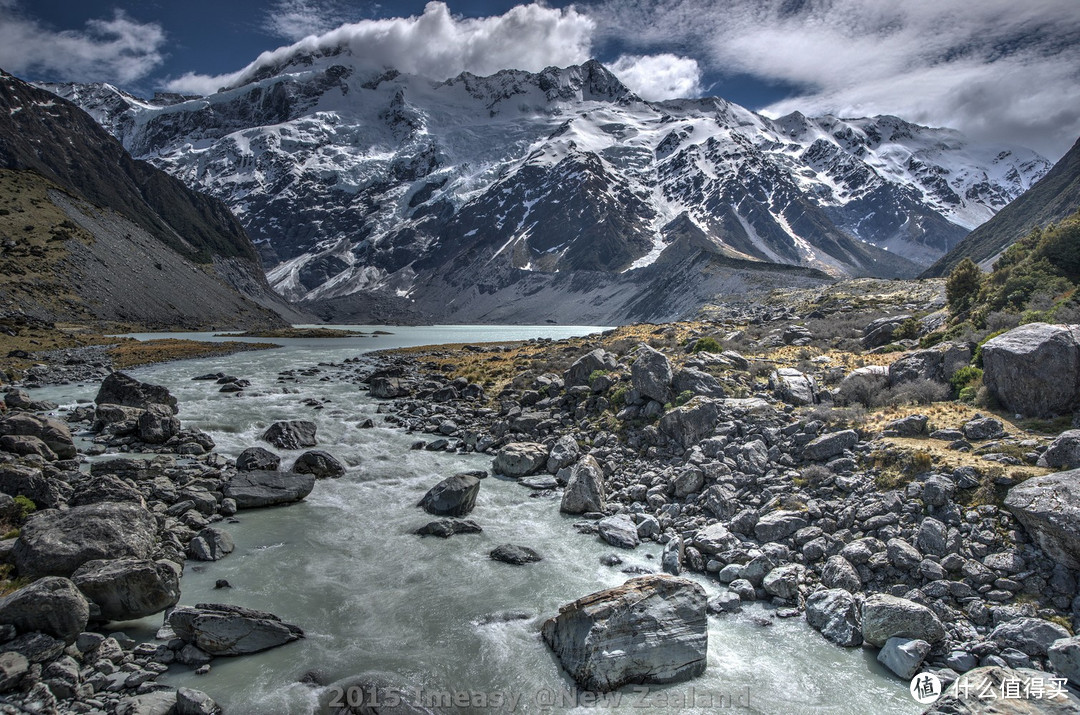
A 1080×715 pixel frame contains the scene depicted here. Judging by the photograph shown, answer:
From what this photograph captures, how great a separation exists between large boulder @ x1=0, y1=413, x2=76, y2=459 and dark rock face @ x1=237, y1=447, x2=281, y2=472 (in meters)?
6.72

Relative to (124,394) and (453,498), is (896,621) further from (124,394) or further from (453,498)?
(124,394)

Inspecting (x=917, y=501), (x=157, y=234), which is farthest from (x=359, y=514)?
(x=157, y=234)

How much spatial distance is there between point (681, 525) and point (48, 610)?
17.1 meters

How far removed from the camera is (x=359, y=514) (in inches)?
845

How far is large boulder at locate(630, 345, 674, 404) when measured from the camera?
94.3ft

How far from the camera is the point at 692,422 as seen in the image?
24719 mm

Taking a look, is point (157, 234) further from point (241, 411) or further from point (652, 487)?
point (652, 487)

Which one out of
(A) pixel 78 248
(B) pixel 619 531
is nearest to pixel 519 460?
(B) pixel 619 531

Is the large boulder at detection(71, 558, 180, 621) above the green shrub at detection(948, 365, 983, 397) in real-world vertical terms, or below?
below

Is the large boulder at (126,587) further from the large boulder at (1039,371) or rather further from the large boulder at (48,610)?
the large boulder at (1039,371)

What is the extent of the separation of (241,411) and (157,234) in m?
195

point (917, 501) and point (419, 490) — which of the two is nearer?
point (917, 501)

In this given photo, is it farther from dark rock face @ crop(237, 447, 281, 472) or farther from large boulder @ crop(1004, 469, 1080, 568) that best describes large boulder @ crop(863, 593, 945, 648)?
dark rock face @ crop(237, 447, 281, 472)

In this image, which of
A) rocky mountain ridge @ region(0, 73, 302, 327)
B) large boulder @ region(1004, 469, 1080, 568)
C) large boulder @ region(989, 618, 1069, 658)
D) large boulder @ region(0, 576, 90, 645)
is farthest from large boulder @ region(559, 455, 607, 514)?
rocky mountain ridge @ region(0, 73, 302, 327)
